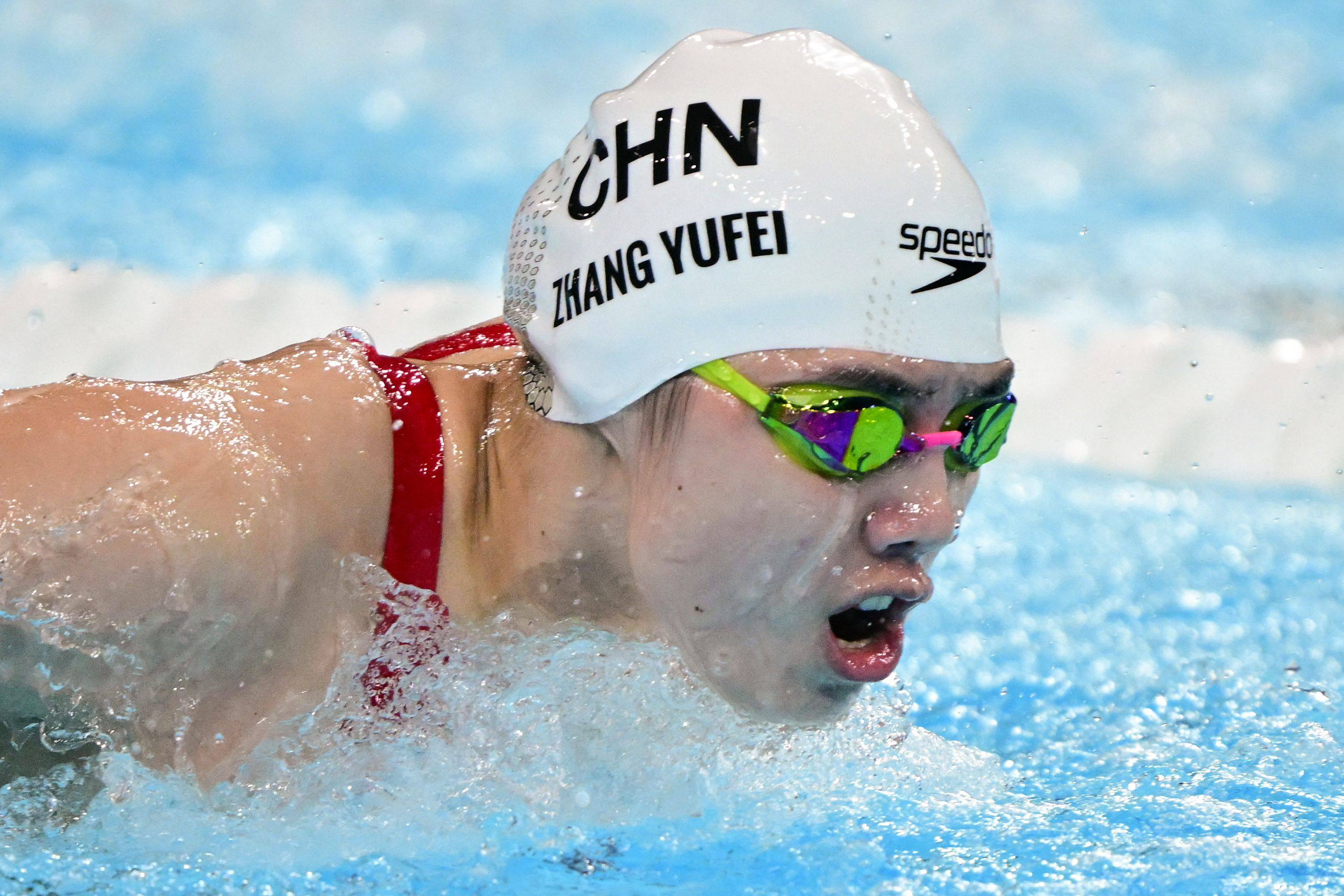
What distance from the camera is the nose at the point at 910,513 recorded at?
170 centimetres

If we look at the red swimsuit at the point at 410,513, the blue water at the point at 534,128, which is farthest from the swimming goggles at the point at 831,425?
the blue water at the point at 534,128

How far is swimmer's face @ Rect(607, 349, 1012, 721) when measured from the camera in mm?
1707

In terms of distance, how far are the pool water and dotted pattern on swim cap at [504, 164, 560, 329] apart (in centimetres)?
42

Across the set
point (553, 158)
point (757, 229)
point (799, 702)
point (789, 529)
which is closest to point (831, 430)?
point (789, 529)

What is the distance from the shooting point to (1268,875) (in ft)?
6.30

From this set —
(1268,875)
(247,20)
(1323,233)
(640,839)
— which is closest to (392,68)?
(247,20)

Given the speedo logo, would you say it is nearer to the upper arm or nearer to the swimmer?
the swimmer

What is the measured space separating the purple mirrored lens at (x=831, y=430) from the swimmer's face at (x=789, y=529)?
0.15ft

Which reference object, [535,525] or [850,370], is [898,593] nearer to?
[850,370]

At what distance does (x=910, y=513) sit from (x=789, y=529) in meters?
0.14

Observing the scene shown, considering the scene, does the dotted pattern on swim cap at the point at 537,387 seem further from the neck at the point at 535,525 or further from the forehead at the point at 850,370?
the forehead at the point at 850,370

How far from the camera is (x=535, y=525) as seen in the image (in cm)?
189

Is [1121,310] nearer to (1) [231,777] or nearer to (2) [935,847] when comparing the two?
(2) [935,847]

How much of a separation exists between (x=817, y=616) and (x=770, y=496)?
6.4 inches
